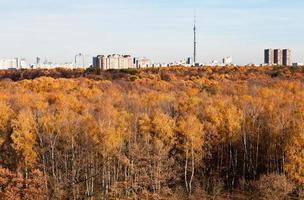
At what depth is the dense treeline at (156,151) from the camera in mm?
35750

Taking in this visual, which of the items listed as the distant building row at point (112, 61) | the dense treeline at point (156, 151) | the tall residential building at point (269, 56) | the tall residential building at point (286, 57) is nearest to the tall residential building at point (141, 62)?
the distant building row at point (112, 61)

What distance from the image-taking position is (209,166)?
4225 centimetres

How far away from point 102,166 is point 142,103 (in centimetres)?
1094

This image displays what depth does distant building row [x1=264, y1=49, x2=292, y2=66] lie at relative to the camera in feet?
457

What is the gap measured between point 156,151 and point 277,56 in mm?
110974

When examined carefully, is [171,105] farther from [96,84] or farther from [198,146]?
[96,84]

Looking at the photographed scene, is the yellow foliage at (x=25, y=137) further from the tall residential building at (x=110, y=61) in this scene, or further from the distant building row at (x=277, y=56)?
the distant building row at (x=277, y=56)

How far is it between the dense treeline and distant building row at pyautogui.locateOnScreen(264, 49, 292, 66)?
96838mm

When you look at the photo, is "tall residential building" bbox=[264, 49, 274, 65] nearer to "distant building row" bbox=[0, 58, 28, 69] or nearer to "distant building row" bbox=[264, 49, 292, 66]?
"distant building row" bbox=[264, 49, 292, 66]

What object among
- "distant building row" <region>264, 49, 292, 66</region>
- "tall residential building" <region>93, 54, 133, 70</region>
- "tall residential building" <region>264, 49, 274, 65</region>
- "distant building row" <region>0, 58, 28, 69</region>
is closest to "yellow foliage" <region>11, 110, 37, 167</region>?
"tall residential building" <region>93, 54, 133, 70</region>

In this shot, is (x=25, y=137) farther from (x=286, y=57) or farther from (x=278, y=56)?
(x=286, y=57)

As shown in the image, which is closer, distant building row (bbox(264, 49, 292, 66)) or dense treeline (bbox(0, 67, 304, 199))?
dense treeline (bbox(0, 67, 304, 199))

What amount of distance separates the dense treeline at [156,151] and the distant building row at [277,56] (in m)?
96.8

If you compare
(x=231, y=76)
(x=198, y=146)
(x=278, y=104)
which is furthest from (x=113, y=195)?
(x=231, y=76)
